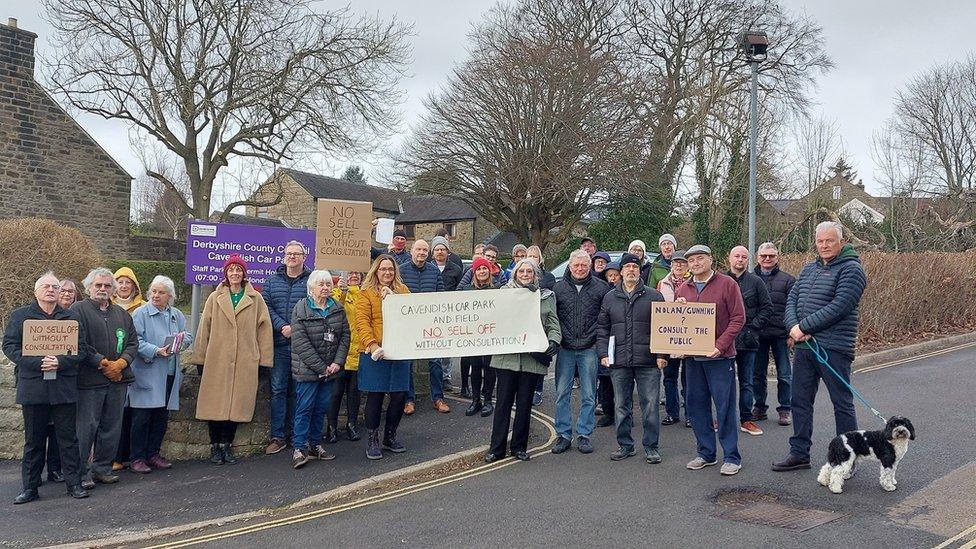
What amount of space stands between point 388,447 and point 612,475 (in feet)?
7.88

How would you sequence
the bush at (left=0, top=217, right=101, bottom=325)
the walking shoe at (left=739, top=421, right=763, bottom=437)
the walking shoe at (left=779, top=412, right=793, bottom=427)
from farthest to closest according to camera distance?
the bush at (left=0, top=217, right=101, bottom=325)
the walking shoe at (left=779, top=412, right=793, bottom=427)
the walking shoe at (left=739, top=421, right=763, bottom=437)

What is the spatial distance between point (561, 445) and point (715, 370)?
1.74 meters

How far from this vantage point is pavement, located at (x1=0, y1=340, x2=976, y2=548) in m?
5.07

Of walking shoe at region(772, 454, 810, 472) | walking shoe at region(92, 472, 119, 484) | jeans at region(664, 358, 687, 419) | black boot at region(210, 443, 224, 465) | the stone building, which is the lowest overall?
walking shoe at region(92, 472, 119, 484)

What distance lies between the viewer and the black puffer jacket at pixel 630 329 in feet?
22.1

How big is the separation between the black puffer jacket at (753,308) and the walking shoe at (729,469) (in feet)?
5.77

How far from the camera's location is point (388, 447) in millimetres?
7523

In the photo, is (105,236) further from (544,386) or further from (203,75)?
(544,386)

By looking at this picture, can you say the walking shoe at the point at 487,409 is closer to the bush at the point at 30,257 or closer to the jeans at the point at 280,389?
the jeans at the point at 280,389

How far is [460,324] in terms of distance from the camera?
7.13 m

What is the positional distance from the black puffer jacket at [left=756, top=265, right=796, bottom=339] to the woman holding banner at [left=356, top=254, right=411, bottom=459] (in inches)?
159

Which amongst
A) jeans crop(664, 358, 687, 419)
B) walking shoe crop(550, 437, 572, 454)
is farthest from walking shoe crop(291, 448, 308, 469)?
jeans crop(664, 358, 687, 419)

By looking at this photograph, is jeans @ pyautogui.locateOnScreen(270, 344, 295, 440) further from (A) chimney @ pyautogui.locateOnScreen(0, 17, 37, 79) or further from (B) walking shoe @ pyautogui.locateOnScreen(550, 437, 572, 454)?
(A) chimney @ pyautogui.locateOnScreen(0, 17, 37, 79)

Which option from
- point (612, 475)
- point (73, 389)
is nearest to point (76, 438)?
point (73, 389)
